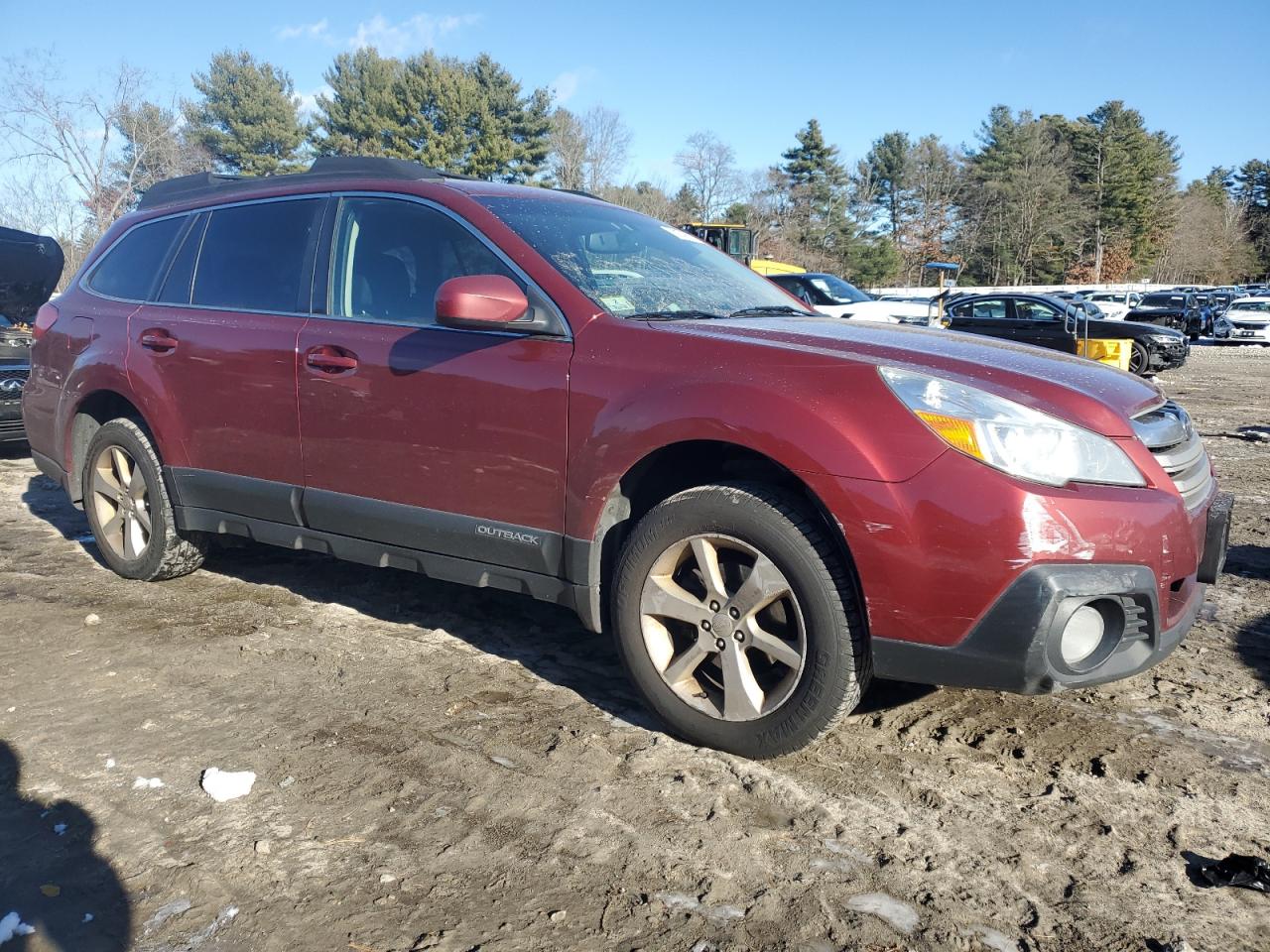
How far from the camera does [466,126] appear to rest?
171 feet

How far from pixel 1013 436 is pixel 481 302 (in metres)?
1.62

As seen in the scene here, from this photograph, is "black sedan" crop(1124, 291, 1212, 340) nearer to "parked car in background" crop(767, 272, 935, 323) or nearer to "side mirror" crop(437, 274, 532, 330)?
"parked car in background" crop(767, 272, 935, 323)

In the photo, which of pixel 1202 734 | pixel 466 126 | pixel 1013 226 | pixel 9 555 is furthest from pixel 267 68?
pixel 1202 734

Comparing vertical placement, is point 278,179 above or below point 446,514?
above

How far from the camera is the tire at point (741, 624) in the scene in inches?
106

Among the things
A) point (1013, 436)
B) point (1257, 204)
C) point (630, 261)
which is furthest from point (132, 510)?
point (1257, 204)

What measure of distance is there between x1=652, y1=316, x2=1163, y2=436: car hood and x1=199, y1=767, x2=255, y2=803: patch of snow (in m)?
1.80

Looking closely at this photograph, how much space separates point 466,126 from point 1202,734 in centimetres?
5370

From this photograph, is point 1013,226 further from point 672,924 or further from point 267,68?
point 672,924

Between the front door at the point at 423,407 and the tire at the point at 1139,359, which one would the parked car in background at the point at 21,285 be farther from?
the tire at the point at 1139,359

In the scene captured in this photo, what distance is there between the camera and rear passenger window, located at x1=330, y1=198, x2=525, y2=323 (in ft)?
11.6

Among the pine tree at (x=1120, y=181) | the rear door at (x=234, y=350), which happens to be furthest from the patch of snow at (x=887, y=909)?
the pine tree at (x=1120, y=181)

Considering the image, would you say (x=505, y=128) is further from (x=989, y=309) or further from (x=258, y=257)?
(x=258, y=257)

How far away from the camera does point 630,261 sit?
365cm
